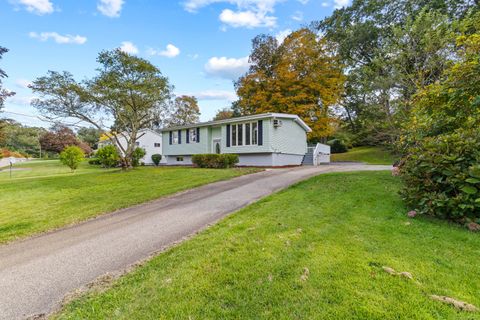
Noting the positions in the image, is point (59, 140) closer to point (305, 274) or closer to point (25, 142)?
point (25, 142)

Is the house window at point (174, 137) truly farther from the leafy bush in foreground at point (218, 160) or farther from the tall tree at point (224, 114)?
the tall tree at point (224, 114)

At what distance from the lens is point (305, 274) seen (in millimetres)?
2799

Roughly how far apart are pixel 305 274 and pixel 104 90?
17176 mm

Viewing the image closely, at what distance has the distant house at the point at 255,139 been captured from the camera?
55.5 feet

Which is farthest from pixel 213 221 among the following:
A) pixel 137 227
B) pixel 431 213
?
pixel 431 213

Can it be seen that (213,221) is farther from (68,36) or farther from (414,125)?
(68,36)

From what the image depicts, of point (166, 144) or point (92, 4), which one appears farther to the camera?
point (166, 144)

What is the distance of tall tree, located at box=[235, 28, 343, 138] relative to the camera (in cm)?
2277

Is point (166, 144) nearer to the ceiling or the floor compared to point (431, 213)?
nearer to the ceiling

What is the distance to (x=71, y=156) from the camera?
2045cm

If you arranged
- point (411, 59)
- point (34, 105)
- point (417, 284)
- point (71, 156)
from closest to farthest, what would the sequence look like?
point (417, 284)
point (411, 59)
point (34, 105)
point (71, 156)

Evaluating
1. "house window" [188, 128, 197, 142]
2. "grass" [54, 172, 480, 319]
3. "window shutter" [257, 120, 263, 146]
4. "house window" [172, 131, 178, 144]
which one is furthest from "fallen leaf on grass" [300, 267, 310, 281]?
"house window" [172, 131, 178, 144]

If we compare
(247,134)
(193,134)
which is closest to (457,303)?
(247,134)

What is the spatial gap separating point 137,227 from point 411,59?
1208 cm
